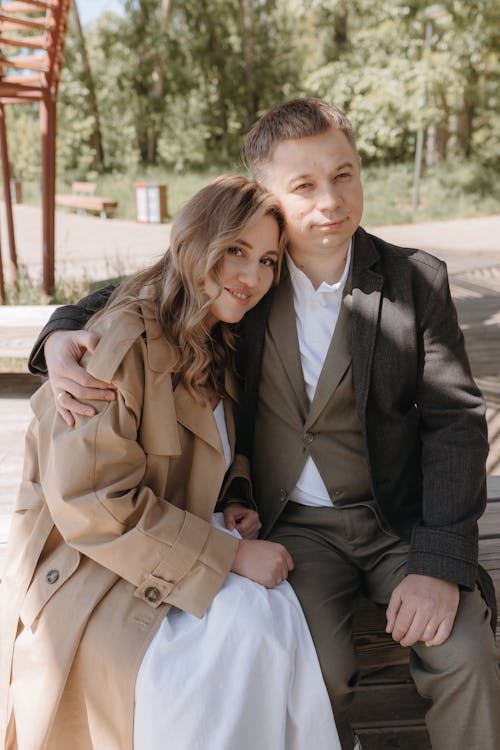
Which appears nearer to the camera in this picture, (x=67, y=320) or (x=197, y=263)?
(x=197, y=263)

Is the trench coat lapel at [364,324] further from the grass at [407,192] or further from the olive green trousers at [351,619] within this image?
the grass at [407,192]

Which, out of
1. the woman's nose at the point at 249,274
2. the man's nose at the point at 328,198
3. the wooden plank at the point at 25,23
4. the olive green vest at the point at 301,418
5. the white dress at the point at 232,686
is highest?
the wooden plank at the point at 25,23

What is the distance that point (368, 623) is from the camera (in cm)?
204

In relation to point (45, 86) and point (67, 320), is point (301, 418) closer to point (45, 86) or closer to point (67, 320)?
point (67, 320)

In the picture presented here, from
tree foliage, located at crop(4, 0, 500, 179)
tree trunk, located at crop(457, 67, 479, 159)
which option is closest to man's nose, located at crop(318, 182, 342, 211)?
tree trunk, located at crop(457, 67, 479, 159)

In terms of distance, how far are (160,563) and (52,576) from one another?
28 cm

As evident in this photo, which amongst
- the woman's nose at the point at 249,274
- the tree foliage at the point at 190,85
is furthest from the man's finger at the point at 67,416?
the tree foliage at the point at 190,85

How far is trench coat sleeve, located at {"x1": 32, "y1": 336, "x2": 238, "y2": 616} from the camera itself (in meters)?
1.73

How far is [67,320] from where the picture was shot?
88.2 inches

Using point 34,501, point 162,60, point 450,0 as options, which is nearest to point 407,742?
point 34,501

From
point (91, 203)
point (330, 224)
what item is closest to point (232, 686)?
point (330, 224)

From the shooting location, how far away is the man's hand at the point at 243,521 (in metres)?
2.03

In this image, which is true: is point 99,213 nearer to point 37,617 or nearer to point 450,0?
point 450,0

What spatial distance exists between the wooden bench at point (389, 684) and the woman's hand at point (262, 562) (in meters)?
0.31
